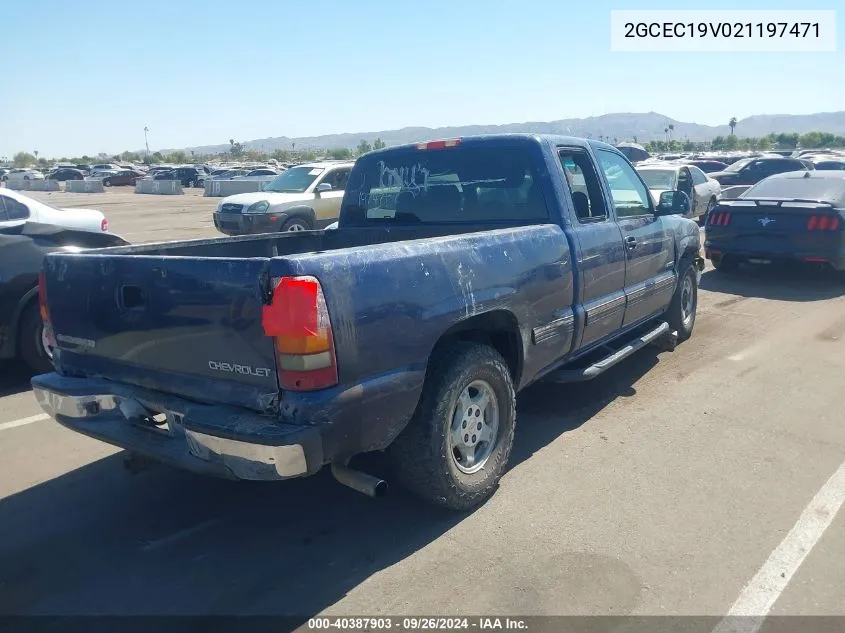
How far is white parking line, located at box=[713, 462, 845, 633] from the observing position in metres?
2.95

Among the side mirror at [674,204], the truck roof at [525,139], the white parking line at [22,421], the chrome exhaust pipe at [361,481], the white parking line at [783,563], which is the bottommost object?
the white parking line at [783,563]

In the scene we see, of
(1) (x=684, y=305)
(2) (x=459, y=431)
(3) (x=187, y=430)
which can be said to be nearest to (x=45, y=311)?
(3) (x=187, y=430)

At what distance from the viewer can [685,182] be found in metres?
15.3

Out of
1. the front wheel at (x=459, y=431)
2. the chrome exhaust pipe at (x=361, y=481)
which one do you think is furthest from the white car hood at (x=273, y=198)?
the chrome exhaust pipe at (x=361, y=481)

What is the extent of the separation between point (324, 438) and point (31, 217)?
224 inches

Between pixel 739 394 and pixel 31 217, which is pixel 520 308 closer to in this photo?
pixel 739 394

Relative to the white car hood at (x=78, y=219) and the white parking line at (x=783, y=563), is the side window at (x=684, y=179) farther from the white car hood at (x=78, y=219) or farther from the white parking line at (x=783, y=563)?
the white parking line at (x=783, y=563)

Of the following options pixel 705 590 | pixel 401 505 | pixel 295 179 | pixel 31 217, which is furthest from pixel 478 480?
pixel 295 179

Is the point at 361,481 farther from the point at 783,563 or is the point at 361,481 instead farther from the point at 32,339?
the point at 32,339

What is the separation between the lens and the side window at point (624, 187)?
5438mm

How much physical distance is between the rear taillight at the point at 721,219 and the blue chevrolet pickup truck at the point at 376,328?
19.0ft

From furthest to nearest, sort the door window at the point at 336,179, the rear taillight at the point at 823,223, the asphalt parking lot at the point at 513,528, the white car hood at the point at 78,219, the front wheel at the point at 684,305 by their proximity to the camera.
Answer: the door window at the point at 336,179 → the rear taillight at the point at 823,223 → the white car hood at the point at 78,219 → the front wheel at the point at 684,305 → the asphalt parking lot at the point at 513,528

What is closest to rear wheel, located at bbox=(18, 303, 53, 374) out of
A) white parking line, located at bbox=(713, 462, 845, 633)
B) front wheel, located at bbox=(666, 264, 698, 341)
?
white parking line, located at bbox=(713, 462, 845, 633)

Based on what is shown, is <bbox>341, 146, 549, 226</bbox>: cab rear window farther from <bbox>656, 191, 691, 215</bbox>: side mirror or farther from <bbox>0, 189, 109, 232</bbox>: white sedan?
<bbox>0, 189, 109, 232</bbox>: white sedan
